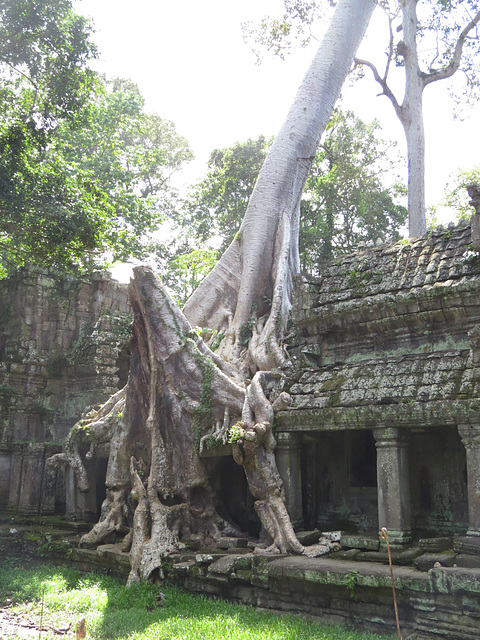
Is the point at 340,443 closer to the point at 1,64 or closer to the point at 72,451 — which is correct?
the point at 72,451

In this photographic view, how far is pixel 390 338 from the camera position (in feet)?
27.3

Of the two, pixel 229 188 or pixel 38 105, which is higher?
pixel 229 188

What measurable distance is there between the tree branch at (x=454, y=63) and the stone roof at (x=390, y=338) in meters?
10.1

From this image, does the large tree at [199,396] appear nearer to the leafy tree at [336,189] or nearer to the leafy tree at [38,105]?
the leafy tree at [38,105]

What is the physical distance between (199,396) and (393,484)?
3166 mm

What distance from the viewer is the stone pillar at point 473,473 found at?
6.06 meters

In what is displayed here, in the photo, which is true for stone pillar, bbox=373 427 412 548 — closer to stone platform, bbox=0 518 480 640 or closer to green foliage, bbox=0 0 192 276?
stone platform, bbox=0 518 480 640

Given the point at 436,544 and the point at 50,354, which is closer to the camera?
the point at 436,544

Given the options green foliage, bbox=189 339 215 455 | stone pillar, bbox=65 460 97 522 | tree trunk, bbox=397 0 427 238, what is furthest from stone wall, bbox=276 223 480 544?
tree trunk, bbox=397 0 427 238

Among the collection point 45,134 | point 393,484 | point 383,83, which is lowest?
point 393,484

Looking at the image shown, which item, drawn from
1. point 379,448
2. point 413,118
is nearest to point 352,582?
point 379,448

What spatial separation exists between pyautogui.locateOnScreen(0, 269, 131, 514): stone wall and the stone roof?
5605mm

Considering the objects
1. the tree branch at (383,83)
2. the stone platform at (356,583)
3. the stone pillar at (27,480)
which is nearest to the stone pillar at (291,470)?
the stone platform at (356,583)

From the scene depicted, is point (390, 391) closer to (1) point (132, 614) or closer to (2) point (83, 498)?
(1) point (132, 614)
